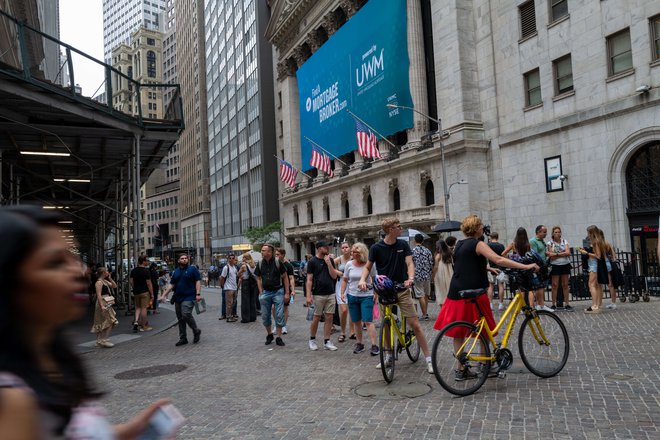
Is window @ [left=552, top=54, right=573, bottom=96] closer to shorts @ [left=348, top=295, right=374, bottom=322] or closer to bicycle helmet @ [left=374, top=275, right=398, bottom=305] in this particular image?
shorts @ [left=348, top=295, right=374, bottom=322]

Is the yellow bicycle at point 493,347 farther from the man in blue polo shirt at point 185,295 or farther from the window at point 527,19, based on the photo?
the window at point 527,19

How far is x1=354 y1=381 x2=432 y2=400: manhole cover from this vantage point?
20.6 feet

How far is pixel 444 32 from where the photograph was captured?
113ft

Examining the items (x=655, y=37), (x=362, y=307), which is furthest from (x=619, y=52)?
(x=362, y=307)

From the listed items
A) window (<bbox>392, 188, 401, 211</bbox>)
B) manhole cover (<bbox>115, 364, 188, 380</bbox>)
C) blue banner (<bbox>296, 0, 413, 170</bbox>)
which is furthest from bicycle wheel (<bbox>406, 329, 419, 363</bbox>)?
window (<bbox>392, 188, 401, 211</bbox>)

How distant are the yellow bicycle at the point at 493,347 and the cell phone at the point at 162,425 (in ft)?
14.7

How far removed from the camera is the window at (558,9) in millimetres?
26188

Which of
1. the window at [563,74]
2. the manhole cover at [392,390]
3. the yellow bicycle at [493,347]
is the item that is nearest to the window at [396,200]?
the window at [563,74]

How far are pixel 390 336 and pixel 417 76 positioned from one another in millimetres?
33613

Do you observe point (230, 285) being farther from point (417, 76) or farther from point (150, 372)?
point (417, 76)

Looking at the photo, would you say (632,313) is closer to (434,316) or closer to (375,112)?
(434,316)

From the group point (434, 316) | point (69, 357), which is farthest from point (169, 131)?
point (69, 357)

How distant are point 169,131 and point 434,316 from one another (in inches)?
387

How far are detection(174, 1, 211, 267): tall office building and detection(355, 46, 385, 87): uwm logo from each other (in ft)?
226
